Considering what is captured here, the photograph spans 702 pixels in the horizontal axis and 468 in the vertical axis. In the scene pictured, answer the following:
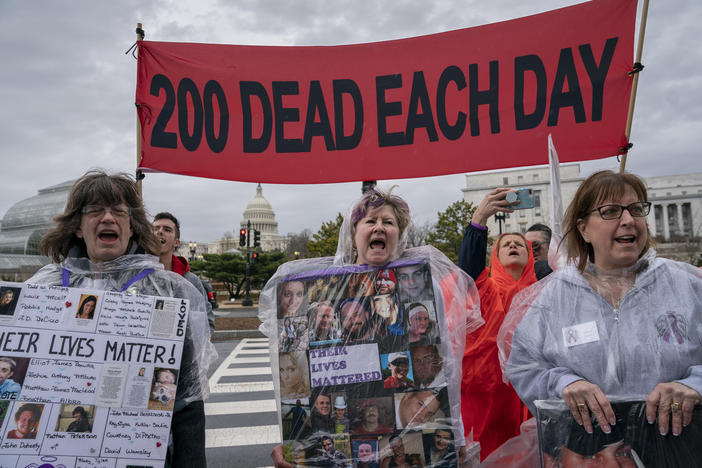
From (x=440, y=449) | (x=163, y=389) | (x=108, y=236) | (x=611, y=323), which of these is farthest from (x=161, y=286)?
(x=611, y=323)

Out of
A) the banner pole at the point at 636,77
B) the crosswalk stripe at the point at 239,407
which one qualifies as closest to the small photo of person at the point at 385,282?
the banner pole at the point at 636,77

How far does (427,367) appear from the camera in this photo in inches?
72.0

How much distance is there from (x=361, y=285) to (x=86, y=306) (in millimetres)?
1066

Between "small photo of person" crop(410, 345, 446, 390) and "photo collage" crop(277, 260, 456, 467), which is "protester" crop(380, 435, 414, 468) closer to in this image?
"photo collage" crop(277, 260, 456, 467)

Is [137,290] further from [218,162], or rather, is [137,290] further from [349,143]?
[349,143]

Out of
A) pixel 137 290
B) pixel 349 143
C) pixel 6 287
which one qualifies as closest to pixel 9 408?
pixel 6 287

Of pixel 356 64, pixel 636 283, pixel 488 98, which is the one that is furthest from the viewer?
pixel 356 64

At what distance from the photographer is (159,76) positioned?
3.51 meters

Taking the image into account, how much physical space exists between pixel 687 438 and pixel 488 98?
7.97 feet

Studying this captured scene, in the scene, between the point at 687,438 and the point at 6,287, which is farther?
the point at 6,287

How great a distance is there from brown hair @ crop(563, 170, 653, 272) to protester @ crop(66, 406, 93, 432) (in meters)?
1.93

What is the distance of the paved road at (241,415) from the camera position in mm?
4316

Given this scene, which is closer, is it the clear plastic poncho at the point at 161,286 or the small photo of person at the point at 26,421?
the small photo of person at the point at 26,421

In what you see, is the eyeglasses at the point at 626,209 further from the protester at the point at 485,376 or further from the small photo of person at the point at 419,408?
the small photo of person at the point at 419,408
